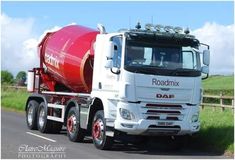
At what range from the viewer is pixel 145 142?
50.0 feet

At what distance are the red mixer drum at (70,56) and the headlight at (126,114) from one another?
8.06 ft

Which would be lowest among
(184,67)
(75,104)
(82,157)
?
(82,157)

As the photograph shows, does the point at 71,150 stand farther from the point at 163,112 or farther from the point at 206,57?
the point at 206,57

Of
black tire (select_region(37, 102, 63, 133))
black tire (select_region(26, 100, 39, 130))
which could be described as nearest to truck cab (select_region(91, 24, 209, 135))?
black tire (select_region(37, 102, 63, 133))

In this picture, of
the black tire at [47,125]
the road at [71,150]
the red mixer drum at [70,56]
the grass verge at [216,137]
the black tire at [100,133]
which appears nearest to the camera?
the road at [71,150]

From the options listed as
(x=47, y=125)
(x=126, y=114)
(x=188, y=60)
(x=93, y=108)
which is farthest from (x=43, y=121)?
(x=188, y=60)

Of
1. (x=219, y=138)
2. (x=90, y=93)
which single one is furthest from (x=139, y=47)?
Answer: (x=219, y=138)

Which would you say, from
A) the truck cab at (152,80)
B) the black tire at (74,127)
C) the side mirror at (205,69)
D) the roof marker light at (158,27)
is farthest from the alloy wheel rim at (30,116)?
the side mirror at (205,69)

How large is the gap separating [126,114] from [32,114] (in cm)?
665

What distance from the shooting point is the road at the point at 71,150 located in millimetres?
12691

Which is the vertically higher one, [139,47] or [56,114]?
[139,47]

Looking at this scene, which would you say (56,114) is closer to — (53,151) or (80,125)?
(80,125)

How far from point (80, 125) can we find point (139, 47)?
118 inches

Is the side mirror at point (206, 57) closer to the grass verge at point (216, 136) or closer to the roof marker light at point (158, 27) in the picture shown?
the roof marker light at point (158, 27)
